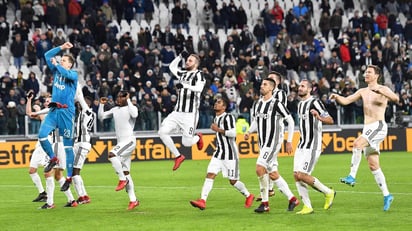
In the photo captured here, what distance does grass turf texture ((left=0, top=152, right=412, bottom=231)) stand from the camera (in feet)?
52.7

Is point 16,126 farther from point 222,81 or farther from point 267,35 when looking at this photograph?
point 267,35

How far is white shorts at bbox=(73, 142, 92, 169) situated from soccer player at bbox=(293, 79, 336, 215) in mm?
5012

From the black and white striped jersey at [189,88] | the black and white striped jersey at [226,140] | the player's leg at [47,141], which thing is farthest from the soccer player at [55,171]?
the black and white striped jersey at [226,140]

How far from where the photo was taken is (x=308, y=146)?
17.7m

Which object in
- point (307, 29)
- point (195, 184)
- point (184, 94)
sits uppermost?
point (307, 29)

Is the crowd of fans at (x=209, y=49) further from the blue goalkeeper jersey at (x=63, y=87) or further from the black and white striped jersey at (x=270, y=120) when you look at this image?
the black and white striped jersey at (x=270, y=120)

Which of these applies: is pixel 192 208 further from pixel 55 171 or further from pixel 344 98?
pixel 344 98

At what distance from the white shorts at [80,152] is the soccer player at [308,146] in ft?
16.4

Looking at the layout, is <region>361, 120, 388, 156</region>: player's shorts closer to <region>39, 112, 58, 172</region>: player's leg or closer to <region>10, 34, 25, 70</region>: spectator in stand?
<region>39, 112, 58, 172</region>: player's leg

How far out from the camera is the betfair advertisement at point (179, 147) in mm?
35000

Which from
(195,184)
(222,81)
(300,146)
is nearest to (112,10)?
(222,81)

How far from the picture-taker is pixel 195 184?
85.5 feet

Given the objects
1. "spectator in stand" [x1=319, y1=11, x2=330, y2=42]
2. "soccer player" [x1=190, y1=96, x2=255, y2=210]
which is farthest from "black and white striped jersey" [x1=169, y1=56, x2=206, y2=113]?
"spectator in stand" [x1=319, y1=11, x2=330, y2=42]

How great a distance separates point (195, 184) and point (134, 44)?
1803cm
